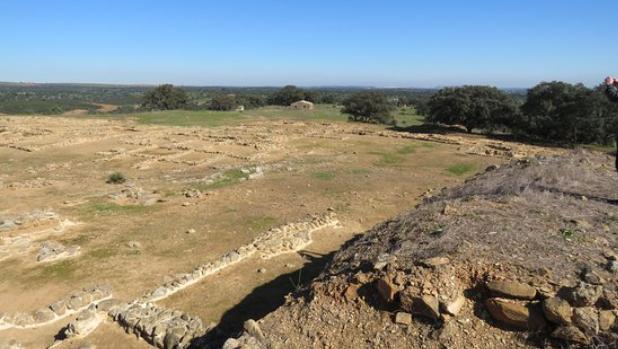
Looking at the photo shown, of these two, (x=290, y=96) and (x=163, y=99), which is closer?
(x=163, y=99)

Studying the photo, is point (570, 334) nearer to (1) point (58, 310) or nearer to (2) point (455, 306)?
(2) point (455, 306)

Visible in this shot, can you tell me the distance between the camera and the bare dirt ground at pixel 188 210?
8547 millimetres

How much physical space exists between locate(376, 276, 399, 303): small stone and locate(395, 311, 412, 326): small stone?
238 mm

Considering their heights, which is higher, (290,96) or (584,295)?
(290,96)

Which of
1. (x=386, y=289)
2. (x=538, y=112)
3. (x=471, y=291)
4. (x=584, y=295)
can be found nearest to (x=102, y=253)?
(x=386, y=289)

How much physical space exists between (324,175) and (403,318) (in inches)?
545

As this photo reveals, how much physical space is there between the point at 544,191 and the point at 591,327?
16.7 feet

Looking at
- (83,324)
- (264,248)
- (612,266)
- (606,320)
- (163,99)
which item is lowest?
(83,324)

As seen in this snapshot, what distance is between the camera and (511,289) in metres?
5.23

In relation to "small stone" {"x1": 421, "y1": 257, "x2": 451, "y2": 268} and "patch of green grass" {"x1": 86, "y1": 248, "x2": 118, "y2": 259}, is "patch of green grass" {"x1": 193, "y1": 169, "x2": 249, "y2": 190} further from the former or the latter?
"small stone" {"x1": 421, "y1": 257, "x2": 451, "y2": 268}

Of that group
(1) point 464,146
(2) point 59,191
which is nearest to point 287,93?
(1) point 464,146

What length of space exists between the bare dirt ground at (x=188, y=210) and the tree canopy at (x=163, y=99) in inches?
1465

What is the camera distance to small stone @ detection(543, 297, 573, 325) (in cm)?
477

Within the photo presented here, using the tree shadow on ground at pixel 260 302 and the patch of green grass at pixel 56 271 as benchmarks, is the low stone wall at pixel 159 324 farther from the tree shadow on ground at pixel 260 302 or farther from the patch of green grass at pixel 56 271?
the patch of green grass at pixel 56 271
